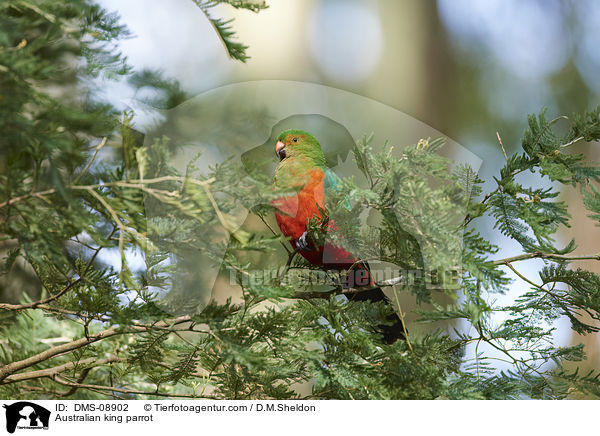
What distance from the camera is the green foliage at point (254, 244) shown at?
0.33m

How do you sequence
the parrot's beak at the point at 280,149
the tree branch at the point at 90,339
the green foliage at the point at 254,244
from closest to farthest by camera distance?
the green foliage at the point at 254,244
the tree branch at the point at 90,339
the parrot's beak at the point at 280,149

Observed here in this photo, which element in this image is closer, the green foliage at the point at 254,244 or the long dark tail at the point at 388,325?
the green foliage at the point at 254,244

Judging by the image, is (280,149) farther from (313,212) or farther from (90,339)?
(90,339)

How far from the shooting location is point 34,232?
13.7 inches

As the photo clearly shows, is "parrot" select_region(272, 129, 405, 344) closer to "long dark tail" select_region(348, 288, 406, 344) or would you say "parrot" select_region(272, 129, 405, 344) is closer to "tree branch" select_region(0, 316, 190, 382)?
"long dark tail" select_region(348, 288, 406, 344)

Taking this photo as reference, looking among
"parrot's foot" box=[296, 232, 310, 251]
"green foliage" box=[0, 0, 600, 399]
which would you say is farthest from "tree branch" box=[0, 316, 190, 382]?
"parrot's foot" box=[296, 232, 310, 251]

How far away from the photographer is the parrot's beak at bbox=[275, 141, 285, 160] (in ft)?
1.80

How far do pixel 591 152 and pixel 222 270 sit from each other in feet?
3.14

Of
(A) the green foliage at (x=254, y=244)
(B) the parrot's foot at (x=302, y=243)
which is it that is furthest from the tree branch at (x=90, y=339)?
(B) the parrot's foot at (x=302, y=243)

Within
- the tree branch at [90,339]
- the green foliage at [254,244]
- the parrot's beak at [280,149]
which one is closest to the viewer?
the green foliage at [254,244]

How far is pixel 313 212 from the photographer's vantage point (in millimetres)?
474

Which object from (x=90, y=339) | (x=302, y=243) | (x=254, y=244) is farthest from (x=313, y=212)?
(x=90, y=339)

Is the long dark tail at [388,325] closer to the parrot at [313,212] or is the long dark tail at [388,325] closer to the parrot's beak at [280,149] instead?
the parrot at [313,212]

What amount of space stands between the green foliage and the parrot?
0.02 metres
